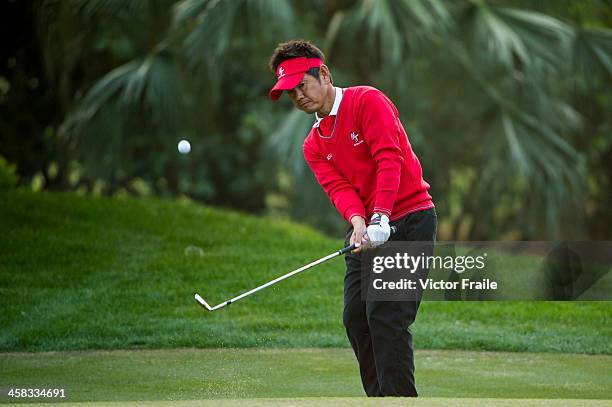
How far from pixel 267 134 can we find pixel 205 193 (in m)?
1.69

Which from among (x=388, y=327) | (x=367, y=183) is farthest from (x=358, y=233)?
(x=388, y=327)

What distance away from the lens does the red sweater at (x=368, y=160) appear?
482 centimetres

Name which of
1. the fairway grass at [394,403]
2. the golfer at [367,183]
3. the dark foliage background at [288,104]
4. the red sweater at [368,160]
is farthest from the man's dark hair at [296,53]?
the dark foliage background at [288,104]

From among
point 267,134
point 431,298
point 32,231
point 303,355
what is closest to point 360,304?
point 431,298

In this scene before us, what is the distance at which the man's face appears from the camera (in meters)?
4.99

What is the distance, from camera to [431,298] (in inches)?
203

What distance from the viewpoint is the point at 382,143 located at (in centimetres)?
483

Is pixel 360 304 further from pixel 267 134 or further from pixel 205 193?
pixel 205 193

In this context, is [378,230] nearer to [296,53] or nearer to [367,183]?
[367,183]

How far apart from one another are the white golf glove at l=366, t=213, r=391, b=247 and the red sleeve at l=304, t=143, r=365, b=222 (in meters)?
0.19

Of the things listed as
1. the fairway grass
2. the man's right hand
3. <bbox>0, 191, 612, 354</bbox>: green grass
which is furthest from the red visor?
<bbox>0, 191, 612, 354</bbox>: green grass

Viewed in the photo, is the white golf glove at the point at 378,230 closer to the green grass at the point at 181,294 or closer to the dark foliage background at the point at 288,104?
the green grass at the point at 181,294

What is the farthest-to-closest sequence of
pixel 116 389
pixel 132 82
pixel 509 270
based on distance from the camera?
pixel 132 82
pixel 116 389
pixel 509 270

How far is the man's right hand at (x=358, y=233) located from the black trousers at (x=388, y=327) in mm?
157
